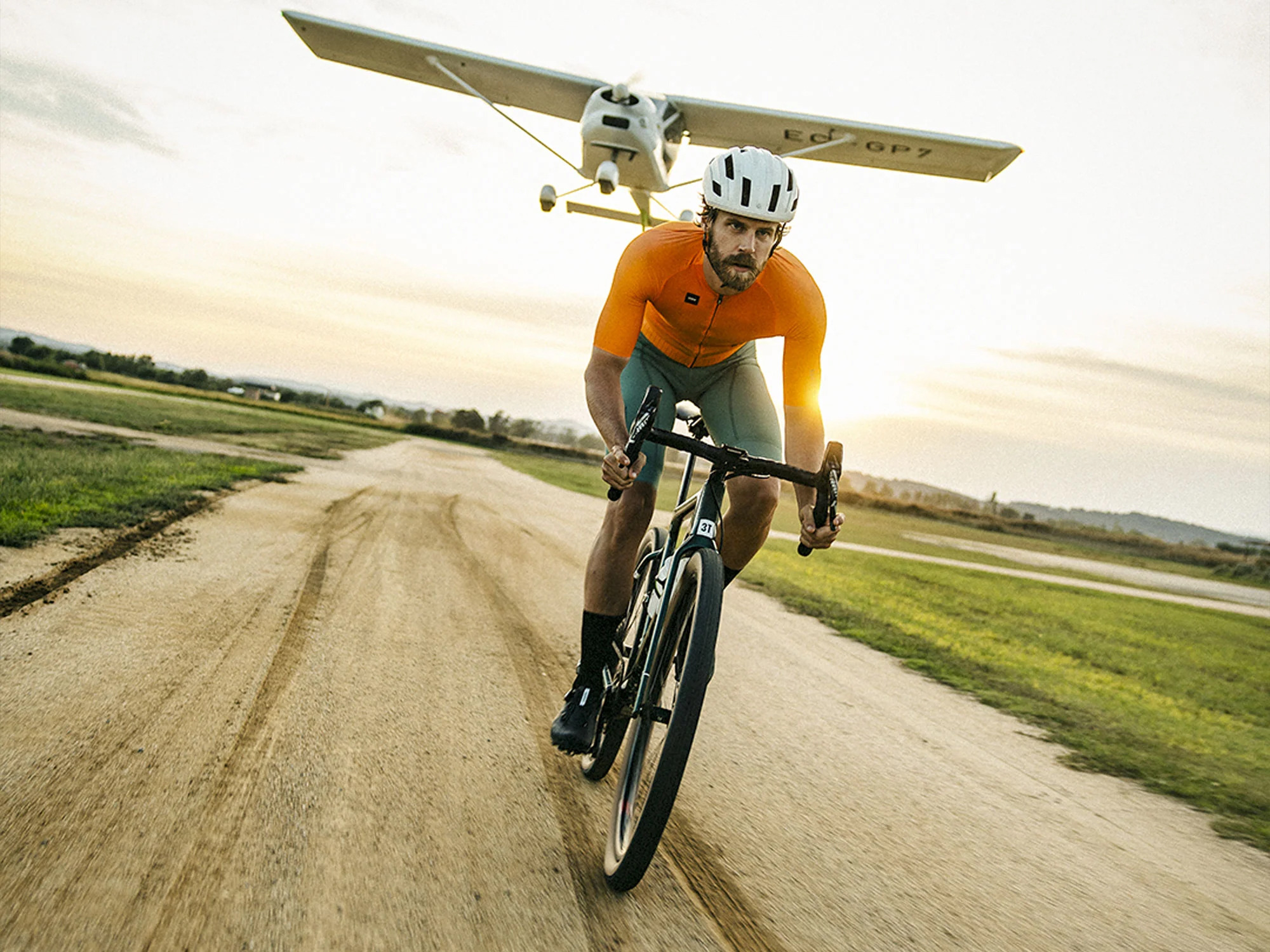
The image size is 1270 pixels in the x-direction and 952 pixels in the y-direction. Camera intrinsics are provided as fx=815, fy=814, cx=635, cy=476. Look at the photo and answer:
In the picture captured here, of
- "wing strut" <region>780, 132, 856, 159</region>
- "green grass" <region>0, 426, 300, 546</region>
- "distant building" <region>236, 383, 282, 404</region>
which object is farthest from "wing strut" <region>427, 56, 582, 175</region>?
"distant building" <region>236, 383, 282, 404</region>

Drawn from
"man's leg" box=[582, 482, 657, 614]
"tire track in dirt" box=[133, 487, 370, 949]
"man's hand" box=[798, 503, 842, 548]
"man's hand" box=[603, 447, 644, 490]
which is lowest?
"tire track in dirt" box=[133, 487, 370, 949]

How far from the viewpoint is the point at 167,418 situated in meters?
20.6

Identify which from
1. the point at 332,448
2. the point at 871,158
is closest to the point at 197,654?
the point at 332,448

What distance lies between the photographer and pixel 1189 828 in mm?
3896

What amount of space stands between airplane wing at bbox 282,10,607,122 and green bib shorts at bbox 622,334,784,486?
63.4ft

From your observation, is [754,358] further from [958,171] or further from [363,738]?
[958,171]

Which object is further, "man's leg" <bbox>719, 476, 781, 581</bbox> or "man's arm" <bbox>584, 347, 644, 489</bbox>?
"man's leg" <bbox>719, 476, 781, 581</bbox>

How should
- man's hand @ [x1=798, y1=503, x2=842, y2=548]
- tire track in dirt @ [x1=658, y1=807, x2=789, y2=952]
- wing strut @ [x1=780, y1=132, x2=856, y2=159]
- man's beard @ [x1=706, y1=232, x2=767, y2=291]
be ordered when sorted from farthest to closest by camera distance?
wing strut @ [x1=780, y1=132, x2=856, y2=159] → man's beard @ [x1=706, y1=232, x2=767, y2=291] → man's hand @ [x1=798, y1=503, x2=842, y2=548] → tire track in dirt @ [x1=658, y1=807, x2=789, y2=952]

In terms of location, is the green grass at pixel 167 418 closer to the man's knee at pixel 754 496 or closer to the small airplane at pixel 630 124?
the small airplane at pixel 630 124

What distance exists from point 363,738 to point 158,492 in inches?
250

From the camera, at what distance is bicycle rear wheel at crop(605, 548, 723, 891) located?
7.48 ft

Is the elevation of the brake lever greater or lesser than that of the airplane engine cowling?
lesser

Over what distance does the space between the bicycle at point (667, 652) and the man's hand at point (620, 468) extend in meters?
0.04

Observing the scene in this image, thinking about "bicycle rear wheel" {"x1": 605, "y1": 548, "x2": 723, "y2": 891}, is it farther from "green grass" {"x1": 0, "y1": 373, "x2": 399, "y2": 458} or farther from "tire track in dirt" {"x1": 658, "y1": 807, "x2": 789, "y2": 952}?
"green grass" {"x1": 0, "y1": 373, "x2": 399, "y2": 458}
